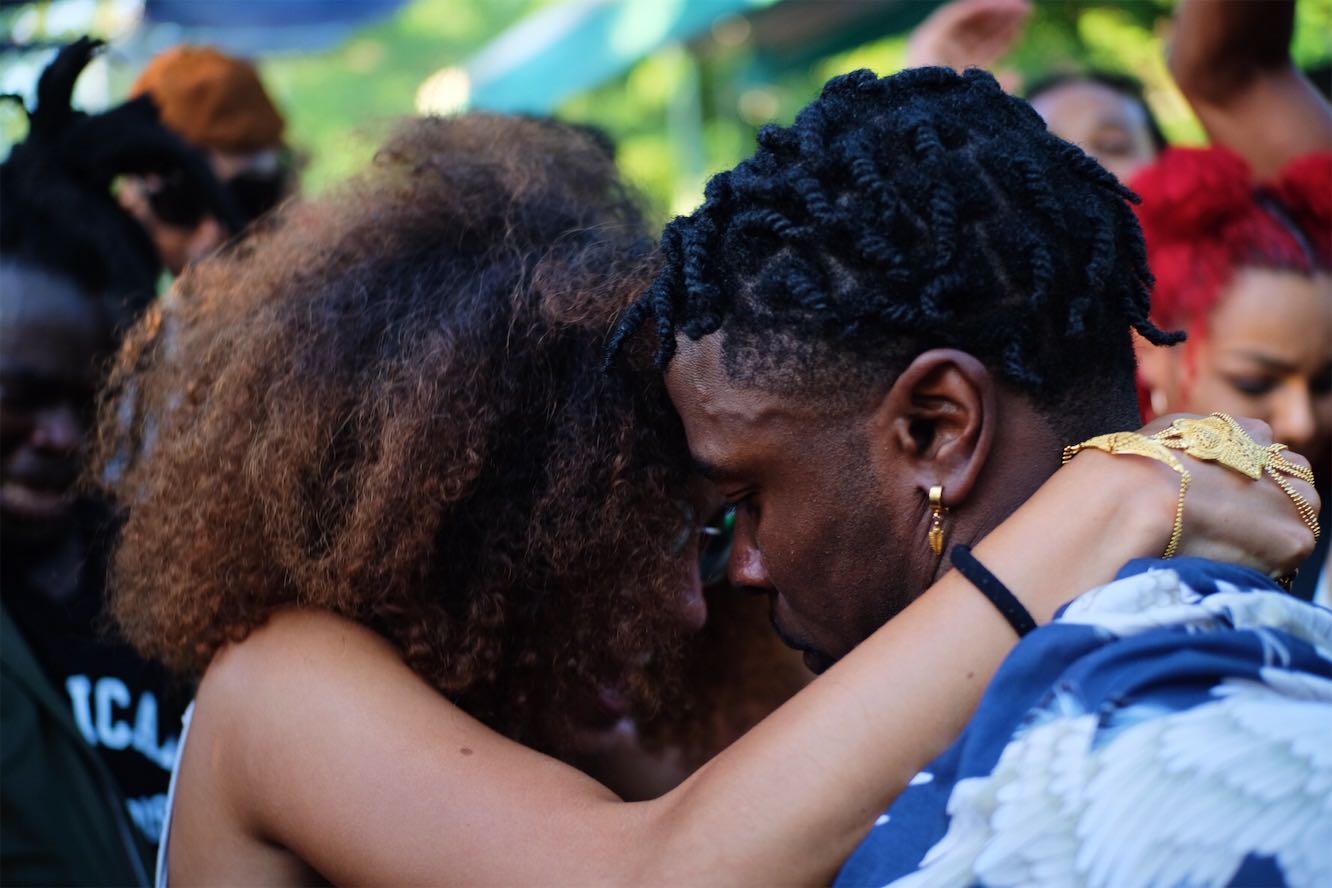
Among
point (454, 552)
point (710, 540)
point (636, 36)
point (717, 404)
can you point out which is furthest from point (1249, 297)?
point (636, 36)

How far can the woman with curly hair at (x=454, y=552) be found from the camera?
1.50 meters

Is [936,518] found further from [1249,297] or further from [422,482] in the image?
[1249,297]

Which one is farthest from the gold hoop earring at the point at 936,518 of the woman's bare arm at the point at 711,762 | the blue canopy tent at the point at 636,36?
the blue canopy tent at the point at 636,36

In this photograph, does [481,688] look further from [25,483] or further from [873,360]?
[25,483]

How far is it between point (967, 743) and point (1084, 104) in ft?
11.6

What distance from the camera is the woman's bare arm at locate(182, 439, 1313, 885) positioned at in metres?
1.45

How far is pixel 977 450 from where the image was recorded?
162 cm

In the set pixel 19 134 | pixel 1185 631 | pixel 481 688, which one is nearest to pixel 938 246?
pixel 1185 631

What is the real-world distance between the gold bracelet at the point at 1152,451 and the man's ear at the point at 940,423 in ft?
0.44

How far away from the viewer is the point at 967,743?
1.39 meters

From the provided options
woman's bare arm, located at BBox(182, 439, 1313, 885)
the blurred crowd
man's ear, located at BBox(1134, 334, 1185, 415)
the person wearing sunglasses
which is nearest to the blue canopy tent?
the person wearing sunglasses

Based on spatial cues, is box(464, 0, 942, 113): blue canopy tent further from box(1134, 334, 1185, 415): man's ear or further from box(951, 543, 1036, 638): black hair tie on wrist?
box(951, 543, 1036, 638): black hair tie on wrist

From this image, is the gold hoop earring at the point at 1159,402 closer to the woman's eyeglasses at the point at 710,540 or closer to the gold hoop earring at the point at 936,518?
the woman's eyeglasses at the point at 710,540

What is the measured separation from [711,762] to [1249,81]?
7.15 ft
